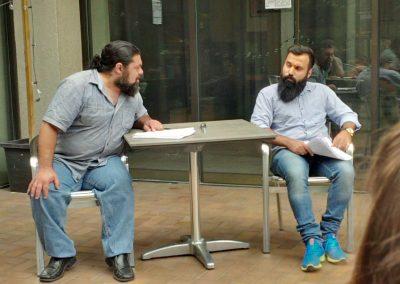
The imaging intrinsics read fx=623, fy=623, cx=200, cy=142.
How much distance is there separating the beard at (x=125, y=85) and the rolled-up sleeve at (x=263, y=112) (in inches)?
32.7

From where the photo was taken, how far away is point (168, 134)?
3596 millimetres

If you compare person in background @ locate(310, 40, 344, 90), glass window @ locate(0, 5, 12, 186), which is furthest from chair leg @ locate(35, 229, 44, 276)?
person in background @ locate(310, 40, 344, 90)

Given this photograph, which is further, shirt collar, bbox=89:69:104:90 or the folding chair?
shirt collar, bbox=89:69:104:90

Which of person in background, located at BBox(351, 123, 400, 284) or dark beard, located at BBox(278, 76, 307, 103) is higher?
person in background, located at BBox(351, 123, 400, 284)

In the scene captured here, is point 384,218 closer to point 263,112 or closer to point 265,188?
point 265,188

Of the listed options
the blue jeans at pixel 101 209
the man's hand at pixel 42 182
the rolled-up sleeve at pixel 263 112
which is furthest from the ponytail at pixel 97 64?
the rolled-up sleeve at pixel 263 112

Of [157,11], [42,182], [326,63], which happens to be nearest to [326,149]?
[42,182]

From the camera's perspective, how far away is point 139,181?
21.1 ft

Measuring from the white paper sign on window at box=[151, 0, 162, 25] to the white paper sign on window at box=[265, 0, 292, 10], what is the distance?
1.06 metres

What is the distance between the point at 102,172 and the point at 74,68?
2625 millimetres

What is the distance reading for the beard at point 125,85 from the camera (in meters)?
3.74

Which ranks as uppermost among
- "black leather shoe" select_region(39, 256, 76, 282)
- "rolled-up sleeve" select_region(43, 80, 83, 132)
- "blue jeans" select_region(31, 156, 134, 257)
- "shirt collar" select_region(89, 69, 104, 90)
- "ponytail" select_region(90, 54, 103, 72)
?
"ponytail" select_region(90, 54, 103, 72)

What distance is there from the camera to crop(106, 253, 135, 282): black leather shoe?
3.52m

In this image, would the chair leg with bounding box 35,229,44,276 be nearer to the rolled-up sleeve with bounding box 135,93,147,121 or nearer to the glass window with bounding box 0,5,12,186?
the rolled-up sleeve with bounding box 135,93,147,121
